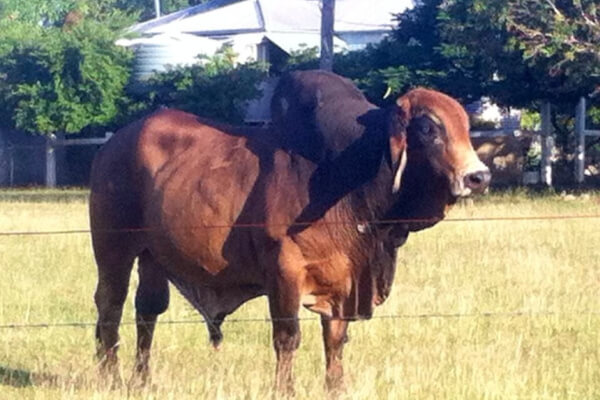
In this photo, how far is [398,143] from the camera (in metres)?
8.23

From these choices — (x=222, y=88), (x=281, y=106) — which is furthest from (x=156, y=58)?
(x=281, y=106)

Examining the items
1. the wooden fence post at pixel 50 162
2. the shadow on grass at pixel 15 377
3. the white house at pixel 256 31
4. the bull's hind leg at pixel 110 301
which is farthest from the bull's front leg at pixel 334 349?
the wooden fence post at pixel 50 162

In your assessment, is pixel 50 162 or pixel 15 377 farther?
pixel 50 162

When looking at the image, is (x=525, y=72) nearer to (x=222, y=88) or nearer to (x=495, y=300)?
(x=222, y=88)

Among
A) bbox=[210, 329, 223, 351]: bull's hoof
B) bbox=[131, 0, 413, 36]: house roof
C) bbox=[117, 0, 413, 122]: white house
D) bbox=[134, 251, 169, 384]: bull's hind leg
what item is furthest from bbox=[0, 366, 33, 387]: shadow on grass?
bbox=[131, 0, 413, 36]: house roof

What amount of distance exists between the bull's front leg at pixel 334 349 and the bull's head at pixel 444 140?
1124mm

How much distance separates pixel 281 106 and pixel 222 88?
28713 mm

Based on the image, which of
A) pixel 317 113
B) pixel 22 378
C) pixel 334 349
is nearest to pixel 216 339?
pixel 334 349

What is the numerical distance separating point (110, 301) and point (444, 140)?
9.68ft

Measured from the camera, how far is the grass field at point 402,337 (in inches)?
351

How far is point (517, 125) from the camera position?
4222cm

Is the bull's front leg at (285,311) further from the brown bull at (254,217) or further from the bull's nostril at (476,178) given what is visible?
the bull's nostril at (476,178)

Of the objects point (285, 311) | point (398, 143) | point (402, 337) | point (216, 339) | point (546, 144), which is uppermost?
point (398, 143)

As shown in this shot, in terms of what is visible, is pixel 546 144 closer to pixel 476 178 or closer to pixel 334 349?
pixel 334 349
